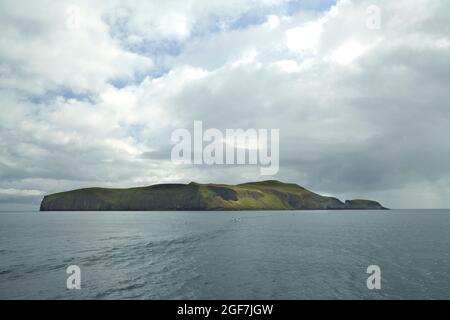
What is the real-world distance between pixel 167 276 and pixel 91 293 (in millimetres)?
10741

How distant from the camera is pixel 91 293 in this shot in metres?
35.9

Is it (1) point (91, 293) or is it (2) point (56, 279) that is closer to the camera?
(1) point (91, 293)

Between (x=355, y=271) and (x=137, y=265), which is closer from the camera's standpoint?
(x=355, y=271)
